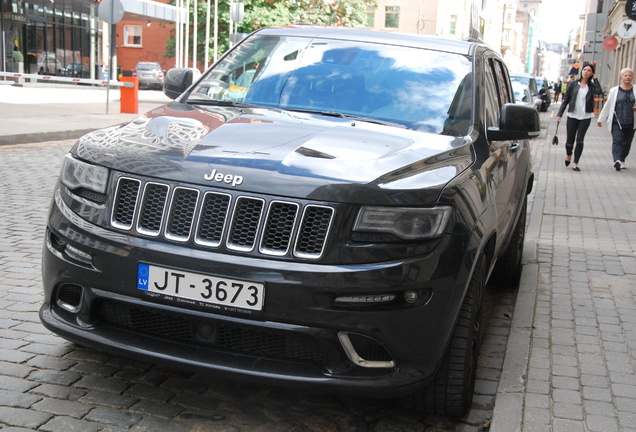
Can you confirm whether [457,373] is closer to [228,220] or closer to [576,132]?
[228,220]

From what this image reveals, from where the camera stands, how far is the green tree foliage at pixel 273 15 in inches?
1679

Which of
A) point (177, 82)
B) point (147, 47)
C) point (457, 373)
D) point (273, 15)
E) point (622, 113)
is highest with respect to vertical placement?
point (273, 15)

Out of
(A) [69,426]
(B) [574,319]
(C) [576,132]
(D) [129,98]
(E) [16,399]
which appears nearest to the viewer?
(A) [69,426]

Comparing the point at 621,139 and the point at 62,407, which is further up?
the point at 621,139

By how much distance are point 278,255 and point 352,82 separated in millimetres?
1663

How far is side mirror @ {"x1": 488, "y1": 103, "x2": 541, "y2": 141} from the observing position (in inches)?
165

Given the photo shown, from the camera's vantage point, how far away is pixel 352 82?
437 cm

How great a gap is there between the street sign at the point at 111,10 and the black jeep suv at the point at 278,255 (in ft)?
56.0

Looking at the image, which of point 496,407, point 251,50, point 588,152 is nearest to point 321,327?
point 496,407

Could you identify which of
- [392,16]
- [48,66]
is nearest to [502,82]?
[48,66]

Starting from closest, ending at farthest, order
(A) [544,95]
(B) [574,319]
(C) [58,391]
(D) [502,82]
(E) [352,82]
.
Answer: (C) [58,391] < (E) [352,82] < (B) [574,319] < (D) [502,82] < (A) [544,95]

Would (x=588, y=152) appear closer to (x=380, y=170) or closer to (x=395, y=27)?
(x=380, y=170)

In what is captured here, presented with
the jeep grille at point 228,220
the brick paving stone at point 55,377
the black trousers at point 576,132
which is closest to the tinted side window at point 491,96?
the jeep grille at point 228,220

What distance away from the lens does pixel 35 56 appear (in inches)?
1706
